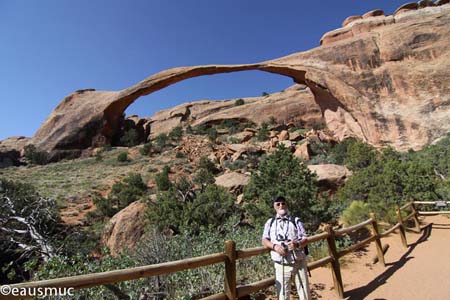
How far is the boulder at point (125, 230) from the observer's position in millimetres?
8406

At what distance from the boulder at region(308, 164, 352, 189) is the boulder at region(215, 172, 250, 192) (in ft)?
10.7

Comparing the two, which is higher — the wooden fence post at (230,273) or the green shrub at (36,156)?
the green shrub at (36,156)

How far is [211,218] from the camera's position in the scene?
8.45 metres

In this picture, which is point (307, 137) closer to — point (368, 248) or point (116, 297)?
point (368, 248)

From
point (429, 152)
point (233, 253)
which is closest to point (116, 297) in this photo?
point (233, 253)

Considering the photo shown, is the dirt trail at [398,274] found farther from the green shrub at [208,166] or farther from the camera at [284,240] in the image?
the green shrub at [208,166]

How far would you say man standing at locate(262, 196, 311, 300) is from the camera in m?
3.08

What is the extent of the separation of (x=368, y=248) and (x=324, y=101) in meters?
19.5

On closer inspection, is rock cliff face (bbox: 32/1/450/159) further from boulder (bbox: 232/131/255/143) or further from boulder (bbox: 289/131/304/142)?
boulder (bbox: 232/131/255/143)

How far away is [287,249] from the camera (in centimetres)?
306

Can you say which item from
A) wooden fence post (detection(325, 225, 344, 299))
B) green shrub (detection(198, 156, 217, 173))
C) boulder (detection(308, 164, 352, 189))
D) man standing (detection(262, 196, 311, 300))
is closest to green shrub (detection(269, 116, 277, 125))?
green shrub (detection(198, 156, 217, 173))

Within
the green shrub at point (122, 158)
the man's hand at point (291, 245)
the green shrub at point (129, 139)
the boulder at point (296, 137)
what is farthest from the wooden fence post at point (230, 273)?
the green shrub at point (129, 139)

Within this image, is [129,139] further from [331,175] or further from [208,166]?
[331,175]

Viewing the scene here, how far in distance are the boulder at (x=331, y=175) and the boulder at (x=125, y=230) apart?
7778mm
